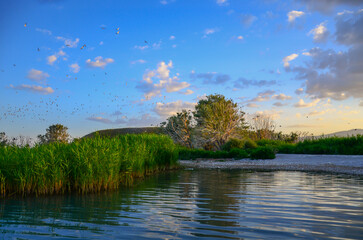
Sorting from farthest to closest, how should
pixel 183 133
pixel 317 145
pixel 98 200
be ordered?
pixel 183 133, pixel 317 145, pixel 98 200

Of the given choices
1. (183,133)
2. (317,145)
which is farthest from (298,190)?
(183,133)

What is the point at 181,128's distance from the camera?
33.0 meters

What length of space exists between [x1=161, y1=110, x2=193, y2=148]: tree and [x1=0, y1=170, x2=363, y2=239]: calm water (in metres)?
22.1

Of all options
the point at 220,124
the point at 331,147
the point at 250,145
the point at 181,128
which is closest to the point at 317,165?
the point at 331,147

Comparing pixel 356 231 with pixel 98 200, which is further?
pixel 98 200

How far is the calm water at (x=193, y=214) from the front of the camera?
498 centimetres

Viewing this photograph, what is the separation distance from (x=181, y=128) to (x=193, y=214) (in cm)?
2676

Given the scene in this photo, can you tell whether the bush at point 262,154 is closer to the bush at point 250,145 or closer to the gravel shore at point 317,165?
the gravel shore at point 317,165

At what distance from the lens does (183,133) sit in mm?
32188

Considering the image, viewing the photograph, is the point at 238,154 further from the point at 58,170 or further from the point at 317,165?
the point at 58,170

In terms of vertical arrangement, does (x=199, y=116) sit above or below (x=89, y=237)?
above

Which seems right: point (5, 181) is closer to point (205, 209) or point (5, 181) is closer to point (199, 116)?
point (205, 209)

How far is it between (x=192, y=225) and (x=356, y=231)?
2.79 meters

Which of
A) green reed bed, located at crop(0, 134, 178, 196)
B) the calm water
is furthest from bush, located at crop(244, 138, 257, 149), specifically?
green reed bed, located at crop(0, 134, 178, 196)
